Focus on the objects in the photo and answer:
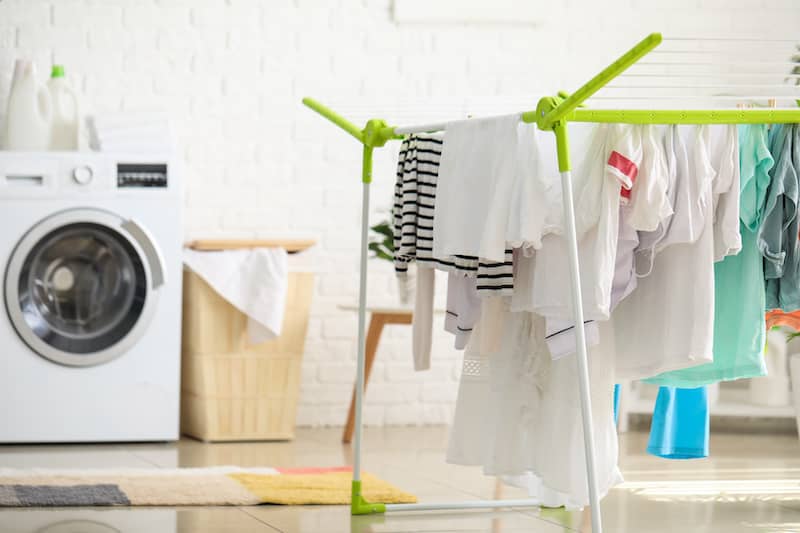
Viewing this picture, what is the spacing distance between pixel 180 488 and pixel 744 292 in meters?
1.41

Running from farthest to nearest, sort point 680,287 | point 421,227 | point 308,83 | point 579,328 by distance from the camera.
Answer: point 308,83 < point 421,227 < point 680,287 < point 579,328

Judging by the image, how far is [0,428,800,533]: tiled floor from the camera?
7.90 feet

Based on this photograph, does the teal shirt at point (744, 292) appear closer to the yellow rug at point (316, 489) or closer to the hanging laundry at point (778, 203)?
the hanging laundry at point (778, 203)

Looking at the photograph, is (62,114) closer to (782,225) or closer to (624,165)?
(624,165)

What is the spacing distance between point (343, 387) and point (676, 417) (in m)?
2.09

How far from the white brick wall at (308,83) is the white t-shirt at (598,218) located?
7.03ft

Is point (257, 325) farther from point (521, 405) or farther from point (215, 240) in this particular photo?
point (521, 405)

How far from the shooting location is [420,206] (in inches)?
92.3

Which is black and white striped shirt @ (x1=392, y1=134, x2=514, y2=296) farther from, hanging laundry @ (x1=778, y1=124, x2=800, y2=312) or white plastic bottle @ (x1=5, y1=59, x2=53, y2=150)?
white plastic bottle @ (x1=5, y1=59, x2=53, y2=150)

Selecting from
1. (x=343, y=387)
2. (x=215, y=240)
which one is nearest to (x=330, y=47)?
(x=215, y=240)

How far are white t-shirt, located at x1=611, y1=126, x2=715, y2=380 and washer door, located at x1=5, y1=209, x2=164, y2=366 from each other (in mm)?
1973

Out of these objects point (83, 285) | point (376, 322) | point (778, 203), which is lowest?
point (376, 322)

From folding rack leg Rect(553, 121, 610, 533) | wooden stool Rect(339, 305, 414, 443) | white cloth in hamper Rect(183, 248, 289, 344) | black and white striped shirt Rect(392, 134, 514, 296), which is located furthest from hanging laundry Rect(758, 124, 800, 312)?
white cloth in hamper Rect(183, 248, 289, 344)

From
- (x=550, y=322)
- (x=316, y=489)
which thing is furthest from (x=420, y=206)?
(x=316, y=489)
